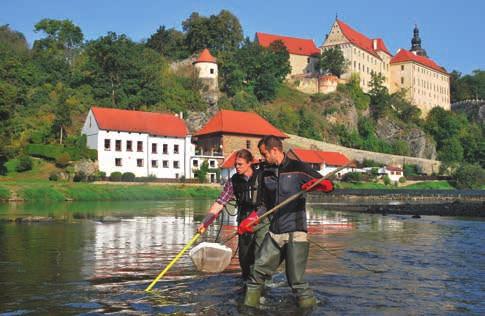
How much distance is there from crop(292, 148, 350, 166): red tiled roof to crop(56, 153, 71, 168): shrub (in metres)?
35.7

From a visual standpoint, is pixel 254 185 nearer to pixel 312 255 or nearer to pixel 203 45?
pixel 312 255

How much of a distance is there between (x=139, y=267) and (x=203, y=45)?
98.7 meters

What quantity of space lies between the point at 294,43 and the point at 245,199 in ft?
421

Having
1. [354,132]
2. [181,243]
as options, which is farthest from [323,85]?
[181,243]

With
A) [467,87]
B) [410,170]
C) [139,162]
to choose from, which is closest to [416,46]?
[467,87]

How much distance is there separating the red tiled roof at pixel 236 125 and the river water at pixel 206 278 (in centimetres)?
6110

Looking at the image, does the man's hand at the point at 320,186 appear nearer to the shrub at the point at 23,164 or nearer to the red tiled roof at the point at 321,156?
the shrub at the point at 23,164

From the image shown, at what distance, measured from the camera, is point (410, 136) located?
11838 cm

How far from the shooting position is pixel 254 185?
9.42 m

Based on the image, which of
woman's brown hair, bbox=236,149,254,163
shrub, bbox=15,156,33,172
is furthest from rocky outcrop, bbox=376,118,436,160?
woman's brown hair, bbox=236,149,254,163

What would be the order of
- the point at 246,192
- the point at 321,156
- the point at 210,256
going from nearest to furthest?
the point at 246,192, the point at 210,256, the point at 321,156

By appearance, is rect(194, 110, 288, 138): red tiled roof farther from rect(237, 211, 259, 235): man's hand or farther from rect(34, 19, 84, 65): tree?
rect(237, 211, 259, 235): man's hand

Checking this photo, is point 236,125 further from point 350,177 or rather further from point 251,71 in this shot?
point 251,71

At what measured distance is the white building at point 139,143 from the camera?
68875 millimetres
